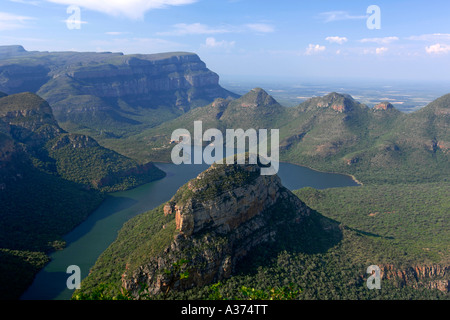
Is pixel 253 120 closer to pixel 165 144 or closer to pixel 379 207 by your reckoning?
pixel 165 144

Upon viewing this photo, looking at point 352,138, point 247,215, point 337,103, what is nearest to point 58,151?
point 247,215

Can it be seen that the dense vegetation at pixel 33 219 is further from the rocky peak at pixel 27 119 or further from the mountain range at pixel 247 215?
the rocky peak at pixel 27 119

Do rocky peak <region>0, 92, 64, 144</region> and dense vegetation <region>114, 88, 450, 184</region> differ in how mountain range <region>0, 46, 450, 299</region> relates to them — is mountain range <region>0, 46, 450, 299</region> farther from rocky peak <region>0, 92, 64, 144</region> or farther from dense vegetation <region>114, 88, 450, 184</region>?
dense vegetation <region>114, 88, 450, 184</region>

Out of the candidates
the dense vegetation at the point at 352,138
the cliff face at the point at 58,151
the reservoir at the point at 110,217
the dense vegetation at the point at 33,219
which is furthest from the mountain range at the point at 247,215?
the reservoir at the point at 110,217

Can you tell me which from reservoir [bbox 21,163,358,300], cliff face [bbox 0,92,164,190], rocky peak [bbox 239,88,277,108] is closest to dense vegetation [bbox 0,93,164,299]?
cliff face [bbox 0,92,164,190]
